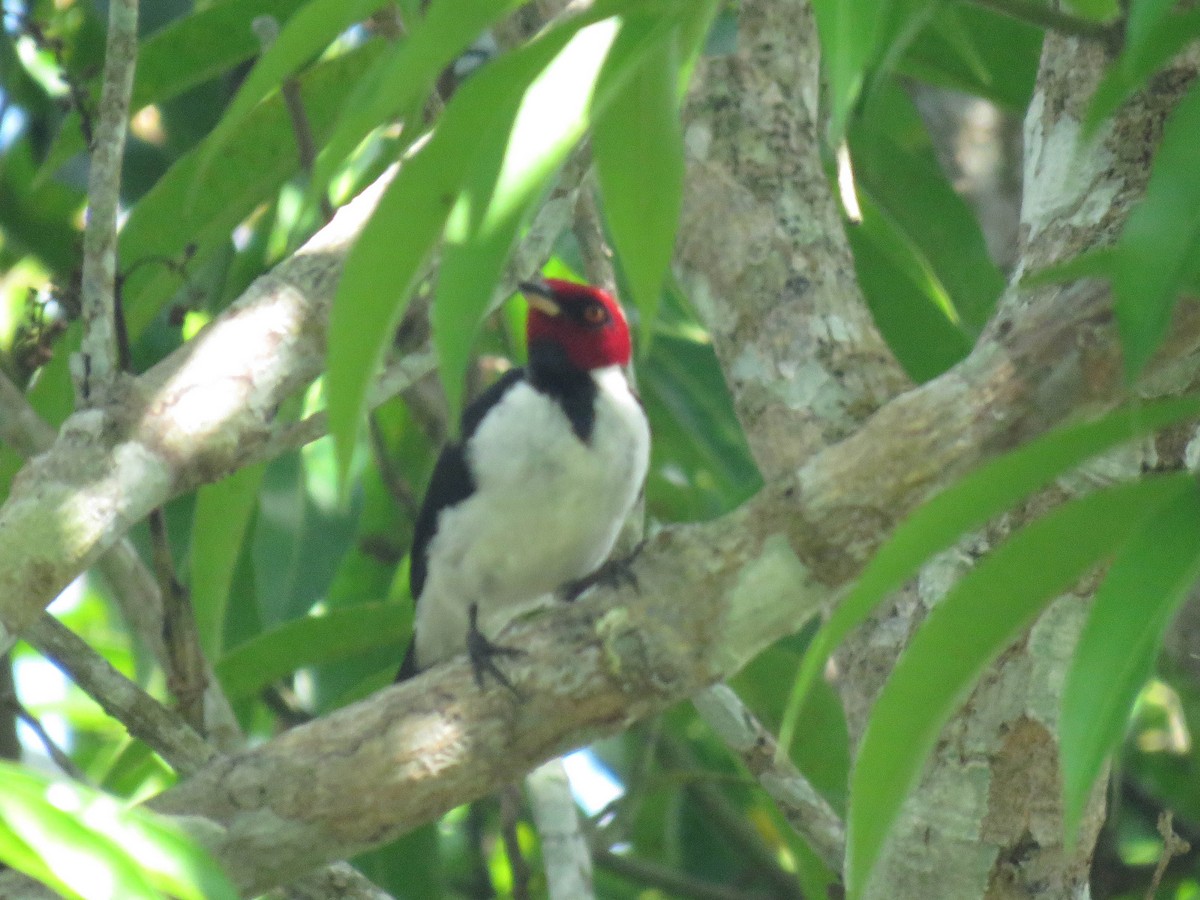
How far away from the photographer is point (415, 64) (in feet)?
4.42

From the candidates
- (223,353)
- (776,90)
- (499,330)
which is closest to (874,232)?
(776,90)

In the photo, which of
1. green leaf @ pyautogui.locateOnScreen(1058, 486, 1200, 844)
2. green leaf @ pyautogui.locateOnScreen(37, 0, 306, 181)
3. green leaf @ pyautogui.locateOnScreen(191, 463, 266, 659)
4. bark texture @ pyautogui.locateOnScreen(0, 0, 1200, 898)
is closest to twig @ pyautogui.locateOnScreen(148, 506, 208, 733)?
green leaf @ pyautogui.locateOnScreen(191, 463, 266, 659)

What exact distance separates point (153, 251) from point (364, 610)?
115 centimetres

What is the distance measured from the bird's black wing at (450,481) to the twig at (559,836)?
0.84 metres

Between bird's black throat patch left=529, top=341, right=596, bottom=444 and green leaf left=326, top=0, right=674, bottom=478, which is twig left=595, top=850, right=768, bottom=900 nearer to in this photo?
bird's black throat patch left=529, top=341, right=596, bottom=444

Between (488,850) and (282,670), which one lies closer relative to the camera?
(282,670)

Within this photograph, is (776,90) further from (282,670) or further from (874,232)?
(282,670)

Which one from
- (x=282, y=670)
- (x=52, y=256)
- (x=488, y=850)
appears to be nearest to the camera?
(x=282, y=670)

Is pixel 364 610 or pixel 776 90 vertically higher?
pixel 776 90

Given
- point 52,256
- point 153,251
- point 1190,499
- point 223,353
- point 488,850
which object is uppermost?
point 52,256

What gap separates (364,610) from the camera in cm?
446

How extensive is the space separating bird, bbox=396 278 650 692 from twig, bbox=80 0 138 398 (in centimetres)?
139

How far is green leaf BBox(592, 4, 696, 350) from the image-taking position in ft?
4.77

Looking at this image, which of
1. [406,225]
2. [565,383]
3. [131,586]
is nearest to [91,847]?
[406,225]
